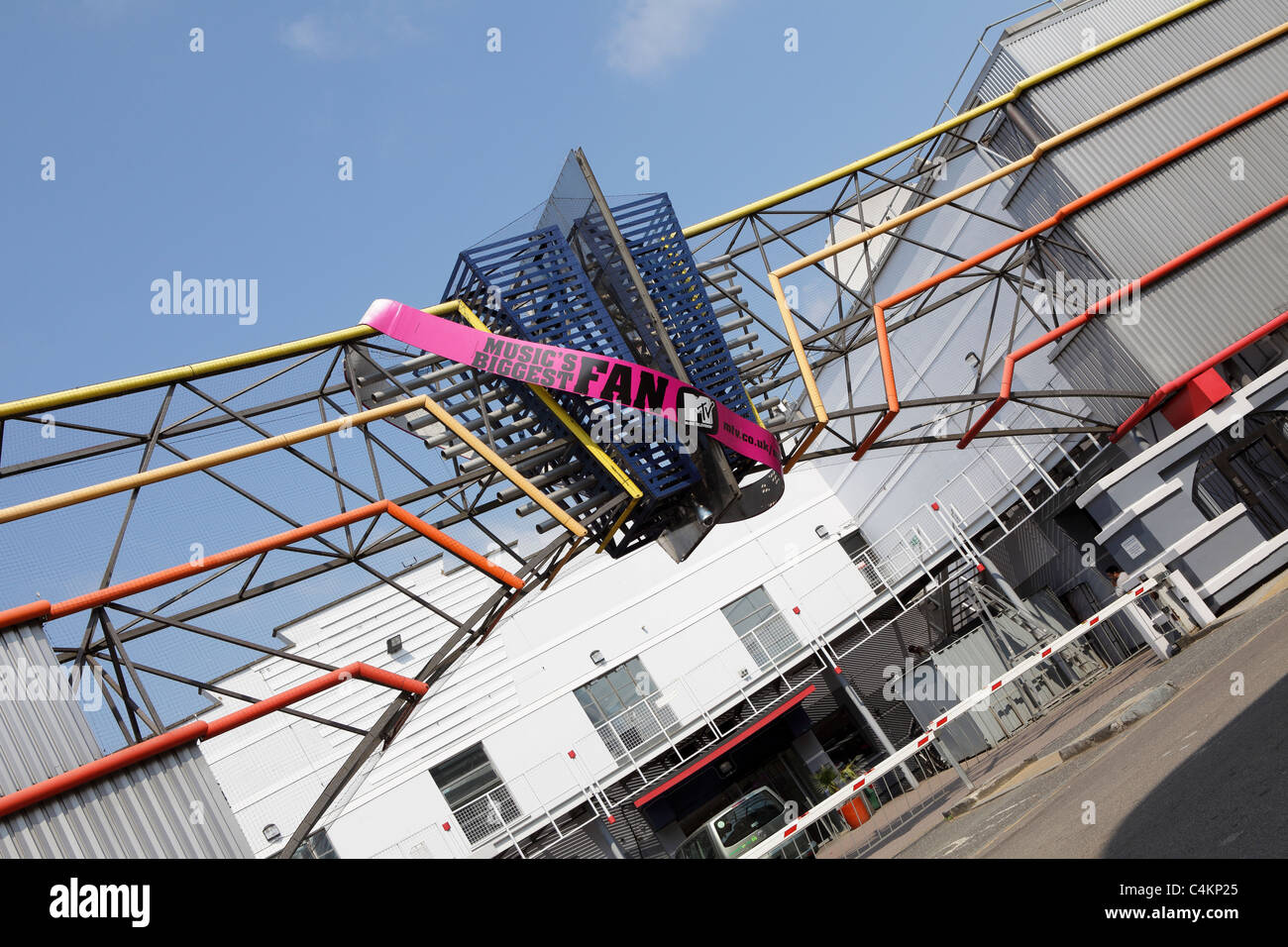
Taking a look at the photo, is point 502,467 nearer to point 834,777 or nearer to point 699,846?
point 699,846

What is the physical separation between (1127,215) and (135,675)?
66.6 ft

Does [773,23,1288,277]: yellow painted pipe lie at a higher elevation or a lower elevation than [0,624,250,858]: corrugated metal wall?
higher

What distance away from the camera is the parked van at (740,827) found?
23281 millimetres

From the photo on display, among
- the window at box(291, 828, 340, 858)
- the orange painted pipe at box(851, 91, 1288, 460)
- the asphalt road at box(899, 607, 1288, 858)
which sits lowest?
the asphalt road at box(899, 607, 1288, 858)

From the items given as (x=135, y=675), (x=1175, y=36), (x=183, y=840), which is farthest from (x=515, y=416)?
(x=1175, y=36)

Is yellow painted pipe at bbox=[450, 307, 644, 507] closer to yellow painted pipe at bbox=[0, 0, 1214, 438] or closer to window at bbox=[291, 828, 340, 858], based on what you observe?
yellow painted pipe at bbox=[0, 0, 1214, 438]

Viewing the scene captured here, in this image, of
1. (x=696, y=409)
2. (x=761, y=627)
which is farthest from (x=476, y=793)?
(x=696, y=409)

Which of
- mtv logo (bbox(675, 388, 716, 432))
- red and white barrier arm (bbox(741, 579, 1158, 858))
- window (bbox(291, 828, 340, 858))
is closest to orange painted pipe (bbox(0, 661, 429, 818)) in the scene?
mtv logo (bbox(675, 388, 716, 432))

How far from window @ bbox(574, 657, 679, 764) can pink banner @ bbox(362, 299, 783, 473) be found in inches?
624

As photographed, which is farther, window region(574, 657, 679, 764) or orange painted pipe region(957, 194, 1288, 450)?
window region(574, 657, 679, 764)

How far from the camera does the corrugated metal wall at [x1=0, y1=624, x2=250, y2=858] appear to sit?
10336 millimetres

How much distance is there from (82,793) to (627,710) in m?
19.7

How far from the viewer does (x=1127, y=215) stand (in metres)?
21.0

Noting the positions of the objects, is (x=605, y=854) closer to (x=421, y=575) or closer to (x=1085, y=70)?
(x=421, y=575)
